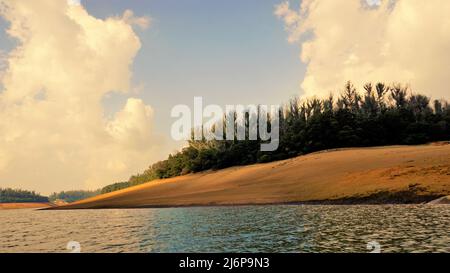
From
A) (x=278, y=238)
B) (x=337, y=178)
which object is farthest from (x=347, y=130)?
(x=278, y=238)

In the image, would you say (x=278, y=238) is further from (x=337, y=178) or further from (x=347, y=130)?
(x=347, y=130)

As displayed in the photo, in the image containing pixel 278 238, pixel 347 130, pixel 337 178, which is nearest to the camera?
pixel 278 238

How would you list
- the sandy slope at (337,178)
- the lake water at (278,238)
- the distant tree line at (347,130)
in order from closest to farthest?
the lake water at (278,238)
the sandy slope at (337,178)
the distant tree line at (347,130)

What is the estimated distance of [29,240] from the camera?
27.3m

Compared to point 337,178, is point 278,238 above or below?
below

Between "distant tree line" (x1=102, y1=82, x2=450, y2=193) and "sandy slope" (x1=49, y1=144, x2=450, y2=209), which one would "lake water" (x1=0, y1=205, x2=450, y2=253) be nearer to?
"sandy slope" (x1=49, y1=144, x2=450, y2=209)

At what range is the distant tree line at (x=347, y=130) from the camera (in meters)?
109

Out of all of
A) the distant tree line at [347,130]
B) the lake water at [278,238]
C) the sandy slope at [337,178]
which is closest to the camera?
the lake water at [278,238]

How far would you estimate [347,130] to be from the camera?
108688 millimetres

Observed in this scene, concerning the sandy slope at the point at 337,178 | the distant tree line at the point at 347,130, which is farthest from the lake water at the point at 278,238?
the distant tree line at the point at 347,130

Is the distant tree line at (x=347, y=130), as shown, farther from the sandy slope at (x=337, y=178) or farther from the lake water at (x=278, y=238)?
the lake water at (x=278, y=238)

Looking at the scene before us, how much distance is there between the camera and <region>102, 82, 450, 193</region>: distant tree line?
358ft

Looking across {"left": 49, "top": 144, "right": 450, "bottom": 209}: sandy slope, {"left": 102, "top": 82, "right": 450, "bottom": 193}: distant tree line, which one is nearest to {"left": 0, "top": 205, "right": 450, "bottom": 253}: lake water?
{"left": 49, "top": 144, "right": 450, "bottom": 209}: sandy slope
